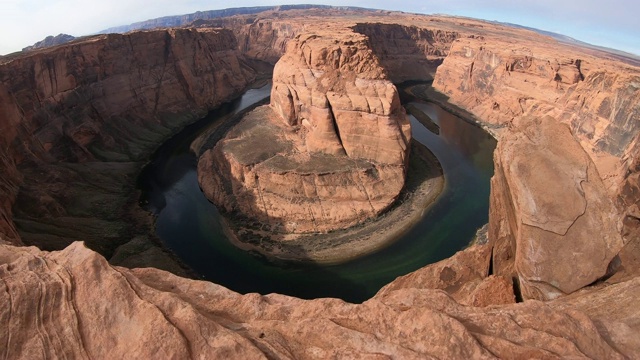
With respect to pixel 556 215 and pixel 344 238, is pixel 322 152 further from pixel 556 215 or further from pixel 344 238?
pixel 556 215

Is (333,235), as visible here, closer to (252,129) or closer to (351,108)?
(351,108)

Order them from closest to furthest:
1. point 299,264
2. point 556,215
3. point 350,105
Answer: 1. point 556,215
2. point 299,264
3. point 350,105

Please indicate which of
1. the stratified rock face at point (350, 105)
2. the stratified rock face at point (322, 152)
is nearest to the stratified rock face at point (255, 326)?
the stratified rock face at point (322, 152)

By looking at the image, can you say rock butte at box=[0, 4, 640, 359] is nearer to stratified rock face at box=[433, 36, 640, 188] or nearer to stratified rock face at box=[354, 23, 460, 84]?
stratified rock face at box=[433, 36, 640, 188]

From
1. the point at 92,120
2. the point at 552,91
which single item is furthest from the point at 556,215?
the point at 92,120

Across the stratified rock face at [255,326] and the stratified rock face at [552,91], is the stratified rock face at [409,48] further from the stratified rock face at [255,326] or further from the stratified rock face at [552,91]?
the stratified rock face at [255,326]

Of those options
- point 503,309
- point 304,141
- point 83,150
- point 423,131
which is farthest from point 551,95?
point 83,150
